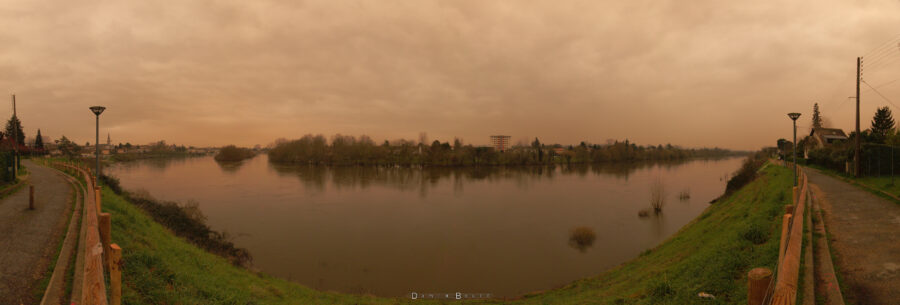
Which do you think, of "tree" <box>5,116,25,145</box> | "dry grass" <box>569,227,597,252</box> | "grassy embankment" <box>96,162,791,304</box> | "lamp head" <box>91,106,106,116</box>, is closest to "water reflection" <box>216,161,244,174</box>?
"tree" <box>5,116,25,145</box>

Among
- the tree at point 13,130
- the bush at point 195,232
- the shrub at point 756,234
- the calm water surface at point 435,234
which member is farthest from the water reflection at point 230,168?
the shrub at point 756,234

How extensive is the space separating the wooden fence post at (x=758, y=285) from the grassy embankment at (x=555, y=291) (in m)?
2.93

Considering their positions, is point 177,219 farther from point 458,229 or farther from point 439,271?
point 458,229

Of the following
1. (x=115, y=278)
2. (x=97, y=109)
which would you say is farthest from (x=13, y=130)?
(x=115, y=278)

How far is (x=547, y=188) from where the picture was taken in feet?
127

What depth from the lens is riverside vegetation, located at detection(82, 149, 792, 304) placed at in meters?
5.67

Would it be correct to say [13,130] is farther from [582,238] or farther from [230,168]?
[582,238]

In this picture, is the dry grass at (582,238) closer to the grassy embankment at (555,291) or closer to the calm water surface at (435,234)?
the calm water surface at (435,234)

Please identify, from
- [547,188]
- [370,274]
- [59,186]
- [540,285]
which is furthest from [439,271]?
[547,188]

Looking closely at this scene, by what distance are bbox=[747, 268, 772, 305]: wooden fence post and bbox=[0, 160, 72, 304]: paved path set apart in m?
8.92

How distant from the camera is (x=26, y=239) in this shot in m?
7.69

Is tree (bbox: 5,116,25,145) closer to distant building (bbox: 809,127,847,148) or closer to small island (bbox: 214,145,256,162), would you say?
small island (bbox: 214,145,256,162)

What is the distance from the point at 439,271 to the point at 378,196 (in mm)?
19393

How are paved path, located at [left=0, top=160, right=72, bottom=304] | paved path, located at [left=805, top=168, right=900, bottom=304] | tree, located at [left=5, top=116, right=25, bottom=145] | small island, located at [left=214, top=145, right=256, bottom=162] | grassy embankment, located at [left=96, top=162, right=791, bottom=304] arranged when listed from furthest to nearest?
small island, located at [left=214, top=145, right=256, bottom=162]
tree, located at [left=5, top=116, right=25, bottom=145]
grassy embankment, located at [left=96, top=162, right=791, bottom=304]
paved path, located at [left=0, top=160, right=72, bottom=304]
paved path, located at [left=805, top=168, right=900, bottom=304]
